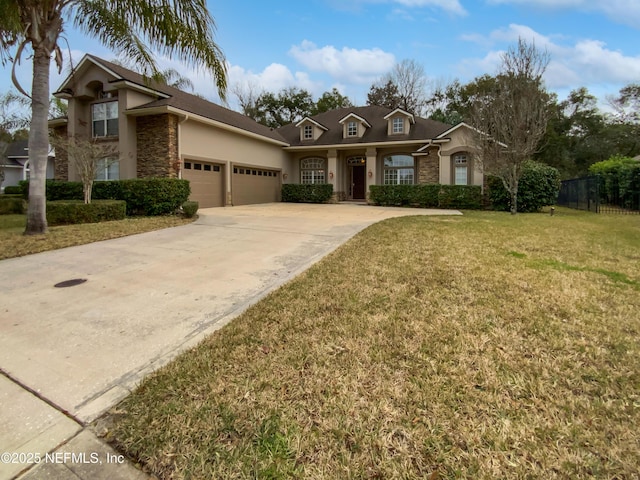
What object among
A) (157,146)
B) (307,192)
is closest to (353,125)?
(307,192)

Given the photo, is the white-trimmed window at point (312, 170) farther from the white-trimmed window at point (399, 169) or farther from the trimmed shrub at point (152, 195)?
the trimmed shrub at point (152, 195)

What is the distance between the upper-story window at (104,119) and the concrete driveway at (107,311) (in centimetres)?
999

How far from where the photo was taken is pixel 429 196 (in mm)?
18641

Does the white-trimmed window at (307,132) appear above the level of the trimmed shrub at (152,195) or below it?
above

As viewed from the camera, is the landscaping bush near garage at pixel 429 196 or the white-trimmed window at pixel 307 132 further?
the white-trimmed window at pixel 307 132

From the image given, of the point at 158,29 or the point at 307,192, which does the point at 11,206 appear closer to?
the point at 158,29

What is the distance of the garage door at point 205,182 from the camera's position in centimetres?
1557

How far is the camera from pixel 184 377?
2.60 m

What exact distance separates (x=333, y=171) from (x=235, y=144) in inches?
280

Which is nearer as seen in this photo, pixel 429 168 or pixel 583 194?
pixel 583 194

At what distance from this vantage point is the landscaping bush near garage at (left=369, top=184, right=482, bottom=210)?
17.9m

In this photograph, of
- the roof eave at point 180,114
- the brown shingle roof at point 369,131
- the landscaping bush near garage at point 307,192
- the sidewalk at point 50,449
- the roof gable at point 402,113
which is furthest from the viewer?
the landscaping bush near garage at point 307,192

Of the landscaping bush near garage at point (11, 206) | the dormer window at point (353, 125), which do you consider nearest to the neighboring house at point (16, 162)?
the landscaping bush near garage at point (11, 206)

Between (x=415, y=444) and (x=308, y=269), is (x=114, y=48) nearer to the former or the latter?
(x=308, y=269)
